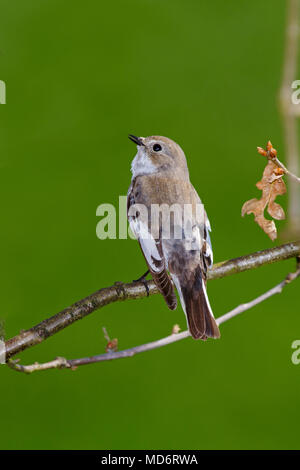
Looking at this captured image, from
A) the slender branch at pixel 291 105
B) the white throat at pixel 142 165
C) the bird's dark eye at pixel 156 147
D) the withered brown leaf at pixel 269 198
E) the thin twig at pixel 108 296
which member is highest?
the bird's dark eye at pixel 156 147

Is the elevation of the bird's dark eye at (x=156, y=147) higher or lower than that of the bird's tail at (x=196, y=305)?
higher

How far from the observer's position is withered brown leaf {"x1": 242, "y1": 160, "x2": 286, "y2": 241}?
1.21m

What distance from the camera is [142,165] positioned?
1747 millimetres

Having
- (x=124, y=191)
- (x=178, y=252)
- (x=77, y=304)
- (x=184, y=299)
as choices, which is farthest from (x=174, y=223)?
(x=124, y=191)

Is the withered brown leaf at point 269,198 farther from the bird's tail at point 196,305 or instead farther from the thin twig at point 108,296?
the bird's tail at point 196,305

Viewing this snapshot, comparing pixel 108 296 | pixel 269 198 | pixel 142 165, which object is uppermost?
pixel 142 165

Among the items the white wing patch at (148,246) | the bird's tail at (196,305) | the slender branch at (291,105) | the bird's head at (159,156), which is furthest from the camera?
the bird's head at (159,156)

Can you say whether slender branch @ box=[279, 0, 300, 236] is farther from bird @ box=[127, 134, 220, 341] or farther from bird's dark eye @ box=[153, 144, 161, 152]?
bird's dark eye @ box=[153, 144, 161, 152]

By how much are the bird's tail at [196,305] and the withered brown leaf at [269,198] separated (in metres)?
0.26

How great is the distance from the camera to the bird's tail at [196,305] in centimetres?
137

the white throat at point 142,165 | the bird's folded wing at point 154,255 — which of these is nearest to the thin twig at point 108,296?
the bird's folded wing at point 154,255

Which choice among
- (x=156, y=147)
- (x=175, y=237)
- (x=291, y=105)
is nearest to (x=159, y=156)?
(x=156, y=147)

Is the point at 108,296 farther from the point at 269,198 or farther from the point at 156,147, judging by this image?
the point at 156,147

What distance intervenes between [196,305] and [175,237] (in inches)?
7.5
